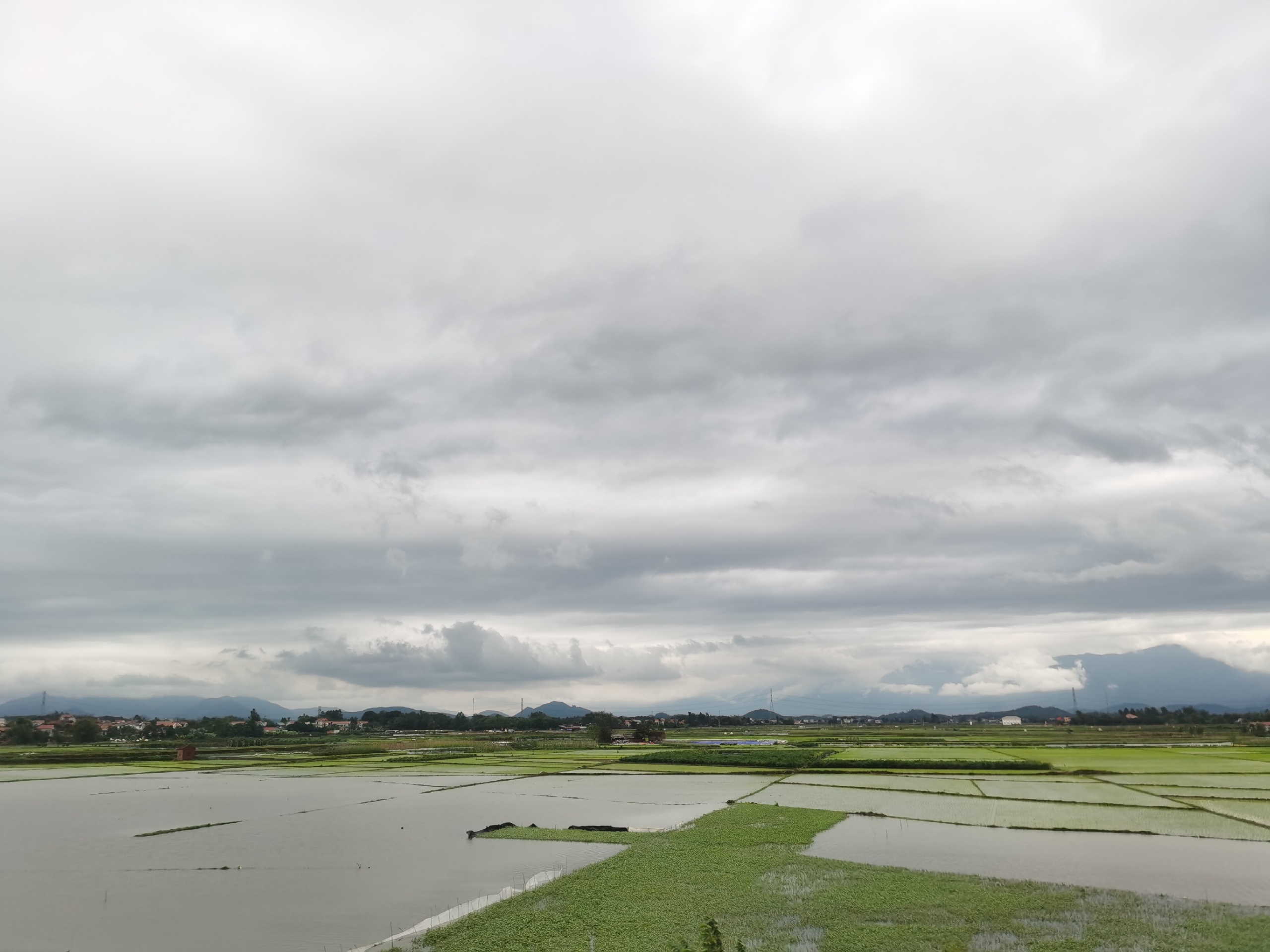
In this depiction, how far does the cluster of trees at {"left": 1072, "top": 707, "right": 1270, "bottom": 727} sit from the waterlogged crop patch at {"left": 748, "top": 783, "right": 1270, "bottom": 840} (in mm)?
96449

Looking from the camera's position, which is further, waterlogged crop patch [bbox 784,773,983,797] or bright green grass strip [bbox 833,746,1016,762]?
bright green grass strip [bbox 833,746,1016,762]

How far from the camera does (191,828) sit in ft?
88.7

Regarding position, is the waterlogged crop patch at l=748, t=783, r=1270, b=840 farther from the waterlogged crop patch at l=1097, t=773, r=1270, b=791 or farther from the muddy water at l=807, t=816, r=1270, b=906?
the waterlogged crop patch at l=1097, t=773, r=1270, b=791

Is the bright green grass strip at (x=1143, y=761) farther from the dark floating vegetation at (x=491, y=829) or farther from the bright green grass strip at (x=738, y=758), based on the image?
the dark floating vegetation at (x=491, y=829)

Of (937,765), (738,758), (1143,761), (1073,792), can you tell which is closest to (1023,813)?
(1073,792)

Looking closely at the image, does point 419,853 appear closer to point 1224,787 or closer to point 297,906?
point 297,906

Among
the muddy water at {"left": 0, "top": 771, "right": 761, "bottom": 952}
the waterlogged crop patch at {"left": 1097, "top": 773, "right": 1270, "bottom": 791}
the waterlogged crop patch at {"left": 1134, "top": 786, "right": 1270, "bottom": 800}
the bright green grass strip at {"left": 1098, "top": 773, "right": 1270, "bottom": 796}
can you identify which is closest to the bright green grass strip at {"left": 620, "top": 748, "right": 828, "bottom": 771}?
the muddy water at {"left": 0, "top": 771, "right": 761, "bottom": 952}

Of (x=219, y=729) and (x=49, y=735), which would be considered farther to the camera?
(x=219, y=729)

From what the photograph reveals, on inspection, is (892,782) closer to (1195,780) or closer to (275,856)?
(1195,780)

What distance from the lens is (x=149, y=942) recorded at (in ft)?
49.0

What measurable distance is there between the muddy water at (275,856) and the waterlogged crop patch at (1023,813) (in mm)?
4785

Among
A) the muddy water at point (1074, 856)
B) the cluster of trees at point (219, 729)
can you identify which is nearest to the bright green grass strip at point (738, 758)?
the muddy water at point (1074, 856)

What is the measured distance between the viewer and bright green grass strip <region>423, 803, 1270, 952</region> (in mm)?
13672

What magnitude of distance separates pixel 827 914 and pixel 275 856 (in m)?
15.4
